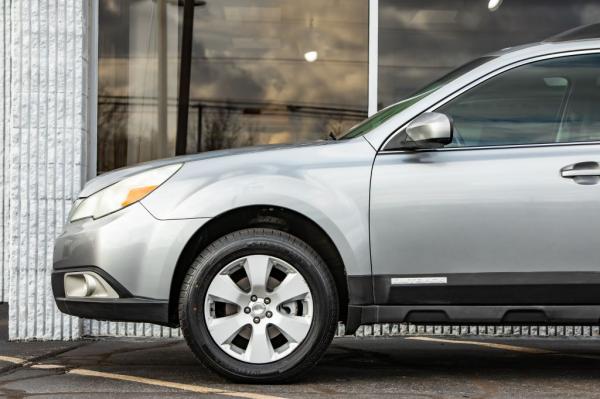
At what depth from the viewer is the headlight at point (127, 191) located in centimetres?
544

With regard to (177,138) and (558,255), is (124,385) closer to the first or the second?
(558,255)

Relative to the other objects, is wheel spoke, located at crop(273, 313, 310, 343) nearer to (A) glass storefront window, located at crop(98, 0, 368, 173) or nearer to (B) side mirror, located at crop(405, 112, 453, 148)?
(B) side mirror, located at crop(405, 112, 453, 148)

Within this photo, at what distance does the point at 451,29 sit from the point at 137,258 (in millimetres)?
3964

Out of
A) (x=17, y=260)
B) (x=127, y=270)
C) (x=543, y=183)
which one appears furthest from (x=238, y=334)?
(x=17, y=260)

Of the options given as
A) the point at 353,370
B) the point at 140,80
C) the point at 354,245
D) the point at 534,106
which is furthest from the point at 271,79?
the point at 354,245

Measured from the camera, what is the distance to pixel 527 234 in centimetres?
529

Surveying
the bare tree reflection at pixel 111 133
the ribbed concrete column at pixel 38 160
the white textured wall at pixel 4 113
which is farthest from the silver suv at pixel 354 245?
the white textured wall at pixel 4 113

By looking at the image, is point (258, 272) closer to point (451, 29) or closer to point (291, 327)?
point (291, 327)

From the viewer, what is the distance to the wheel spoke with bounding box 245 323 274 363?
5301 millimetres

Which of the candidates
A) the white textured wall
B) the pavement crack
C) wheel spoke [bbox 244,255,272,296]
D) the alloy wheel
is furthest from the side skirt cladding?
the white textured wall

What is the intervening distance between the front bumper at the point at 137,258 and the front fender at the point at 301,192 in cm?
7

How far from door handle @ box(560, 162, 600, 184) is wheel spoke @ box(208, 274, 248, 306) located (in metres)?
1.71

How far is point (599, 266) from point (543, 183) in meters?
0.50

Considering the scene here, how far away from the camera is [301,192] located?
535 cm
